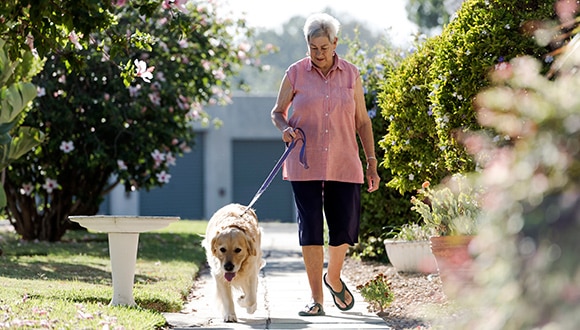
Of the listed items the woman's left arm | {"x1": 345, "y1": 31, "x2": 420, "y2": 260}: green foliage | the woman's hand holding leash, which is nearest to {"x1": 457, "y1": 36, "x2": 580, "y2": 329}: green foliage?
the woman's hand holding leash

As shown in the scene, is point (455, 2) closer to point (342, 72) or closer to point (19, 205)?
point (19, 205)

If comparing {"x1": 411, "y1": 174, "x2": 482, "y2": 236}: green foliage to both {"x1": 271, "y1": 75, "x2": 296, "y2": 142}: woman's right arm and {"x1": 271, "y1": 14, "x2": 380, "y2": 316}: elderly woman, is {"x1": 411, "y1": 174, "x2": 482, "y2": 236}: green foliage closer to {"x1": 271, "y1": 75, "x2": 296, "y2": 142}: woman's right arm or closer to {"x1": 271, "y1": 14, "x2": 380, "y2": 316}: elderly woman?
{"x1": 271, "y1": 14, "x2": 380, "y2": 316}: elderly woman

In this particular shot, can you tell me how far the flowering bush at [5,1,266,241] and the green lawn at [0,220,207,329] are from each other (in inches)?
29.0

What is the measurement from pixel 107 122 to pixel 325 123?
7535mm

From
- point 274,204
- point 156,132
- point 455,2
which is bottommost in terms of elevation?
point 274,204

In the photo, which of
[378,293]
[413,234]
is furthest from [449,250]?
[413,234]

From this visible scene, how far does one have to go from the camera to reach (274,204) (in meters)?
28.6

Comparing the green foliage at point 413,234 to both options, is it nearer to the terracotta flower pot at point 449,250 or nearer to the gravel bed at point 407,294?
the gravel bed at point 407,294

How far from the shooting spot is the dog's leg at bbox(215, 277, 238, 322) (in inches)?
262

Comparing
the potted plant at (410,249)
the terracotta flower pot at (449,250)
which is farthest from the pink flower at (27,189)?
the terracotta flower pot at (449,250)

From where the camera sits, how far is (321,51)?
269 inches

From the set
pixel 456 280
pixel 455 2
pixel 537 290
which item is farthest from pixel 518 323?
pixel 455 2

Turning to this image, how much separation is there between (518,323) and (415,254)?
630 centimetres

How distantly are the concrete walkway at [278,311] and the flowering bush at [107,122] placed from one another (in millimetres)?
3781
